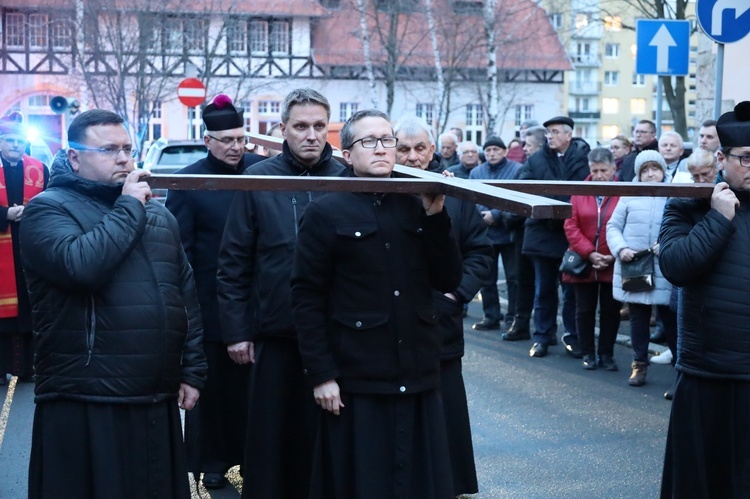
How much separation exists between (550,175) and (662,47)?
76.6 inches

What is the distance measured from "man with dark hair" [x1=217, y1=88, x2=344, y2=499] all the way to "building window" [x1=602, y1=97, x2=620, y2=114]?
Result: 105334 mm

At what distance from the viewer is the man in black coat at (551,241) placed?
37.2 feet

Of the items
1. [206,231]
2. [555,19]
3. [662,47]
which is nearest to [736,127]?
[206,231]

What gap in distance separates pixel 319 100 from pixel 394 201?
51.4 inches

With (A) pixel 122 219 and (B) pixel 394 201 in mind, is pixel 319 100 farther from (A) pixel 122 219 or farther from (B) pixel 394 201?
(A) pixel 122 219

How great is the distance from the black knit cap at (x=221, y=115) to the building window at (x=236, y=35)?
2963 cm

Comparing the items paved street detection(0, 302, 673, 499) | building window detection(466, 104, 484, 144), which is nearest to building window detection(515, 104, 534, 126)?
building window detection(466, 104, 484, 144)

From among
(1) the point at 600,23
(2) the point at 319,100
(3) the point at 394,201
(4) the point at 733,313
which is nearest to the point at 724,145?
(4) the point at 733,313

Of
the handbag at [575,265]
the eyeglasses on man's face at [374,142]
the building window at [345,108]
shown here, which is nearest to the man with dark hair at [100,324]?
the eyeglasses on man's face at [374,142]

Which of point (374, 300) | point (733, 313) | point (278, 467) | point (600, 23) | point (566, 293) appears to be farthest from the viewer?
point (600, 23)

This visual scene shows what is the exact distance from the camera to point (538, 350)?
11.2m

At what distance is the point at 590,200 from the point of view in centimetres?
1060

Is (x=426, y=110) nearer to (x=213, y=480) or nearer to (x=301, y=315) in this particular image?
(x=213, y=480)

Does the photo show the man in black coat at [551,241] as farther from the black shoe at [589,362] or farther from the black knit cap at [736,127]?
the black knit cap at [736,127]
